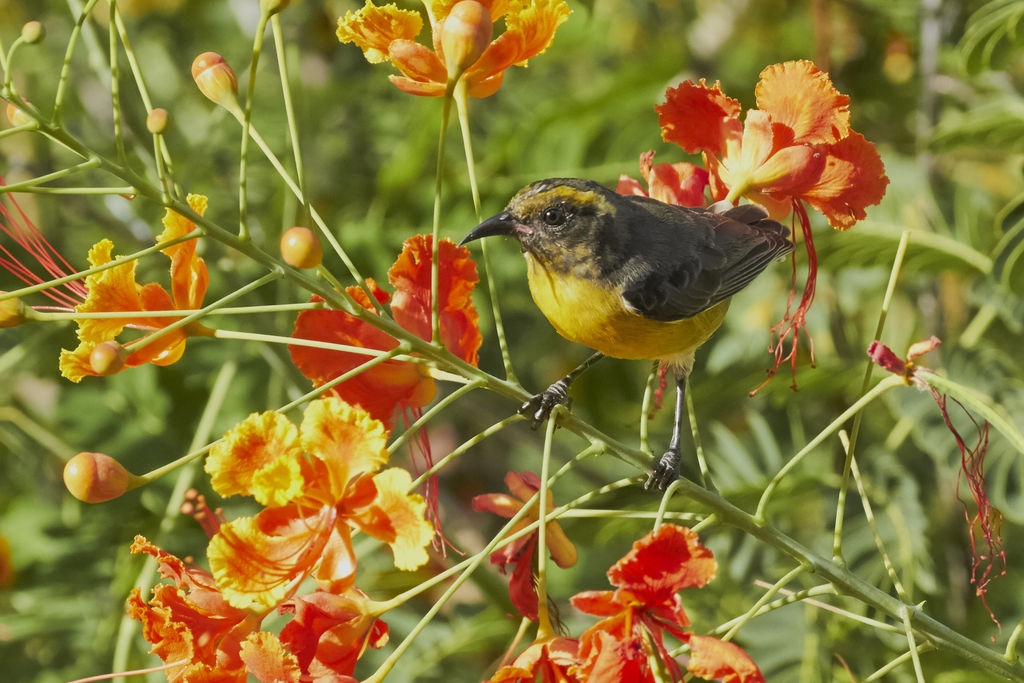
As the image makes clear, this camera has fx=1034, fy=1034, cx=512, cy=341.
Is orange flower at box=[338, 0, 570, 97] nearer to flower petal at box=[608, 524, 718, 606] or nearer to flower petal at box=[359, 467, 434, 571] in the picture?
flower petal at box=[359, 467, 434, 571]

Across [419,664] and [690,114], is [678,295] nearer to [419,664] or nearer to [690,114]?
[690,114]

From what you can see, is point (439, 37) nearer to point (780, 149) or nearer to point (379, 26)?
point (379, 26)

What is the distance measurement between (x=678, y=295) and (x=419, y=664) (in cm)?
156

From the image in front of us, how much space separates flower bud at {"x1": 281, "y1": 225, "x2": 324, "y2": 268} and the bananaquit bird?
2.84 feet

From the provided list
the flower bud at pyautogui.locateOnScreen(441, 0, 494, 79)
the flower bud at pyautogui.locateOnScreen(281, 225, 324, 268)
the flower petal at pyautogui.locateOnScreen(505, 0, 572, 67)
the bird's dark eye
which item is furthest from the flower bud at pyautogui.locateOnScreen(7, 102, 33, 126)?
the bird's dark eye

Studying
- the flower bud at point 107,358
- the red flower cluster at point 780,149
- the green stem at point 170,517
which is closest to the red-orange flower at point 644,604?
the red flower cluster at point 780,149

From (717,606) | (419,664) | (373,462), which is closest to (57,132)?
(373,462)

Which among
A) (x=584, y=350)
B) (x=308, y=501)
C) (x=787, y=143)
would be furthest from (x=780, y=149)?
(x=584, y=350)

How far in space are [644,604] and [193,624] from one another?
779 mm

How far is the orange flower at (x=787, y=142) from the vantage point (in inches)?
82.9

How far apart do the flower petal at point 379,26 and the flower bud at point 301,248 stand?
54 centimetres

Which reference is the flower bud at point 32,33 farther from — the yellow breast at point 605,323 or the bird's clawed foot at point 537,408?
the yellow breast at point 605,323

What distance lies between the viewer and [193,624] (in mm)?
1787

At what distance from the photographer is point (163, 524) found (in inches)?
121
